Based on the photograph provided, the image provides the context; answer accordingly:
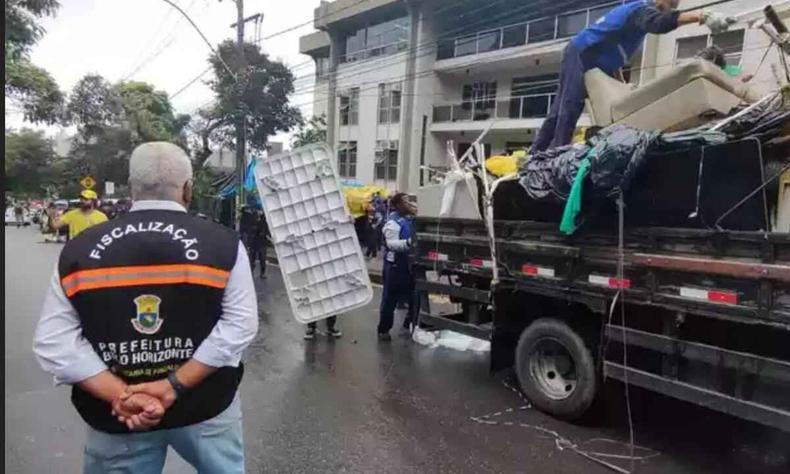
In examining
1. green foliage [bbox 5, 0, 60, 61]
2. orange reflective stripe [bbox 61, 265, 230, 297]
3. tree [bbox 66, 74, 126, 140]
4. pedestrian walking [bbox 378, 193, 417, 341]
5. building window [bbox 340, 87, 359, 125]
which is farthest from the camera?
tree [bbox 66, 74, 126, 140]

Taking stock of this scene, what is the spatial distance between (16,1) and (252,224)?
5.89 meters

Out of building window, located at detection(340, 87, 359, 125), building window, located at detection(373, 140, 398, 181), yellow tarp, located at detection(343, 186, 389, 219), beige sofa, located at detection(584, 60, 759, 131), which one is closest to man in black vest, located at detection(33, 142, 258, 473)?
beige sofa, located at detection(584, 60, 759, 131)

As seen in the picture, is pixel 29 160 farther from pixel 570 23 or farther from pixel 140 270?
pixel 140 270

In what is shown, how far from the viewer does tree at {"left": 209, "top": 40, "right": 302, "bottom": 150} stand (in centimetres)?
2441

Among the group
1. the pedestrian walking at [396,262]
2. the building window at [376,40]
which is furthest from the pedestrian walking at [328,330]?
the building window at [376,40]

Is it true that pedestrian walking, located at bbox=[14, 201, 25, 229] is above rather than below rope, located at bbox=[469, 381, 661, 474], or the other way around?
below

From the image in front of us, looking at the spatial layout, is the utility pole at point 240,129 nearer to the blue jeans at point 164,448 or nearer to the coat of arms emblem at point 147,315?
the blue jeans at point 164,448

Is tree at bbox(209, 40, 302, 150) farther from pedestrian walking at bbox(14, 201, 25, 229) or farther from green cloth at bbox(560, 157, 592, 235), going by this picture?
pedestrian walking at bbox(14, 201, 25, 229)

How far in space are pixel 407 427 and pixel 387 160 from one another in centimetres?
2263

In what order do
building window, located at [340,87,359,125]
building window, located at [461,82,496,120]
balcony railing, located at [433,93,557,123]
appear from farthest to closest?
building window, located at [340,87,359,125] < building window, located at [461,82,496,120] < balcony railing, located at [433,93,557,123]

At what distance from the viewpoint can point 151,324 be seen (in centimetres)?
198

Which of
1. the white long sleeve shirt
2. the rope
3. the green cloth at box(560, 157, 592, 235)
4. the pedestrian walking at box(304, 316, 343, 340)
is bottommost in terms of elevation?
the pedestrian walking at box(304, 316, 343, 340)

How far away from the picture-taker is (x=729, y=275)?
139 inches

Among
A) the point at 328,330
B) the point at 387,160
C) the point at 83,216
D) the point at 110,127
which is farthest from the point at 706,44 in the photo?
the point at 110,127
